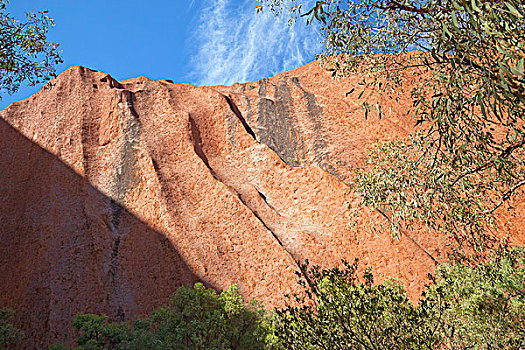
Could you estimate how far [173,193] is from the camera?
89.5 feet

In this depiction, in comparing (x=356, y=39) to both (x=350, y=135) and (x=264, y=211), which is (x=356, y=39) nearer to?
(x=264, y=211)

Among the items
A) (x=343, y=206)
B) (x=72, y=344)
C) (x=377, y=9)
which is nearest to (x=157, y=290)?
(x=72, y=344)

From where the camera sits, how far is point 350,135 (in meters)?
30.7

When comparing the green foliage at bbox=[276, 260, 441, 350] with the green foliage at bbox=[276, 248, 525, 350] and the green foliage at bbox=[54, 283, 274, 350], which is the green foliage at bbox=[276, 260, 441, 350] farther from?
the green foliage at bbox=[54, 283, 274, 350]

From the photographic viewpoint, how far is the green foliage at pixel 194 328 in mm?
12547

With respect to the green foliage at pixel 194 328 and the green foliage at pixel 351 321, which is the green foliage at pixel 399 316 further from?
the green foliage at pixel 194 328

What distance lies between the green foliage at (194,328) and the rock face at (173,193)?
6202mm

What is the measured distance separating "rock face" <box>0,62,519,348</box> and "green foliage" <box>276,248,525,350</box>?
9122 mm

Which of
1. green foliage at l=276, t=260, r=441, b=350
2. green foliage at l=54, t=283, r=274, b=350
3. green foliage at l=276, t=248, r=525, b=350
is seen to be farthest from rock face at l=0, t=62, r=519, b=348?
green foliage at l=276, t=260, r=441, b=350

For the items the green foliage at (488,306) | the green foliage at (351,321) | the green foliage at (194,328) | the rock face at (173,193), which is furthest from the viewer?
the rock face at (173,193)

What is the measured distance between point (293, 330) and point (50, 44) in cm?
1025

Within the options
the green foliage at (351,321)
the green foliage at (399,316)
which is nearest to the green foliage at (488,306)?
the green foliage at (399,316)

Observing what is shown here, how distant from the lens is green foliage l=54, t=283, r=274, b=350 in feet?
41.2

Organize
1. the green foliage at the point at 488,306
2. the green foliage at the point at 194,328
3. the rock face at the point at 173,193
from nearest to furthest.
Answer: the green foliage at the point at 488,306 → the green foliage at the point at 194,328 → the rock face at the point at 173,193
